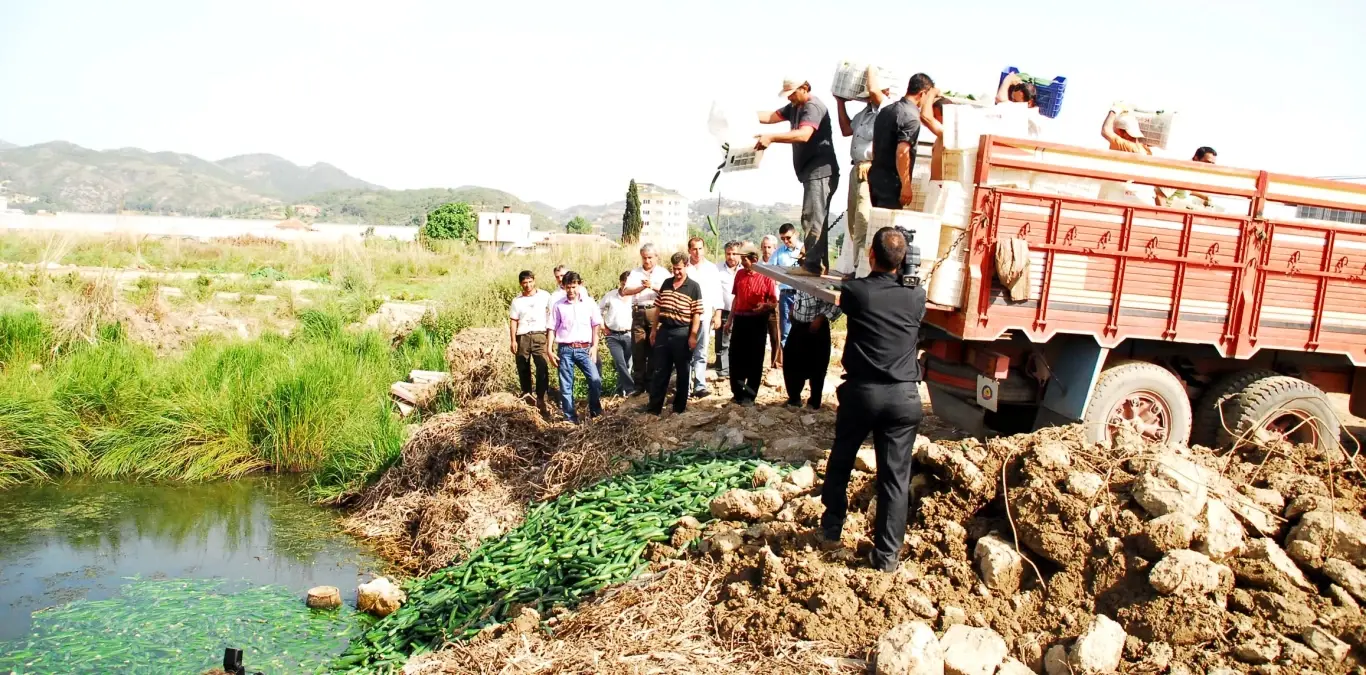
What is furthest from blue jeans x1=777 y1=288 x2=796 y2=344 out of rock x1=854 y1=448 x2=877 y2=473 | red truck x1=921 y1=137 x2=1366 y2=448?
rock x1=854 y1=448 x2=877 y2=473

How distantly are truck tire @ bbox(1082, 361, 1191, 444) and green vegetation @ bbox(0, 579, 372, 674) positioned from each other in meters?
5.43

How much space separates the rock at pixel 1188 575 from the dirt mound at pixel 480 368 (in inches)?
307

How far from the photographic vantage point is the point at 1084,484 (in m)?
4.48

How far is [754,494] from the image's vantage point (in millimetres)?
5465

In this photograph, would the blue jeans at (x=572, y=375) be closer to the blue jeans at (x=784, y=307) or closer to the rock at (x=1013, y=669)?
the blue jeans at (x=784, y=307)

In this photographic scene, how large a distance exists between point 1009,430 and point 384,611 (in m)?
4.97

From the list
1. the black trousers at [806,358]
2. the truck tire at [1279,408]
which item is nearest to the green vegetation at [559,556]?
the black trousers at [806,358]

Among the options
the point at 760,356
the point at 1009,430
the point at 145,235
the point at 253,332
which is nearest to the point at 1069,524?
the point at 1009,430

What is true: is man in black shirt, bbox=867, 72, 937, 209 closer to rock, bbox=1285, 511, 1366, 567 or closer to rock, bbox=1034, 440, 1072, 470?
rock, bbox=1034, 440, 1072, 470

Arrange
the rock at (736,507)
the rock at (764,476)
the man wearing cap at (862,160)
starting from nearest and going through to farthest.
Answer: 1. the rock at (736,507)
2. the rock at (764,476)
3. the man wearing cap at (862,160)

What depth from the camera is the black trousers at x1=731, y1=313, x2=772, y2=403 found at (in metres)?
8.50

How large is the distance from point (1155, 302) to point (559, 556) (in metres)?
4.36

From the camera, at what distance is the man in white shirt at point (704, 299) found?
8.92 m

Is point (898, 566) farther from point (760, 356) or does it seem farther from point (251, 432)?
point (251, 432)
